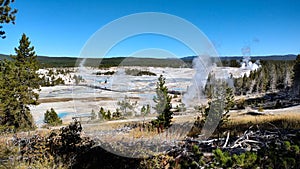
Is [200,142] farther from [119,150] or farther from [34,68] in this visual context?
[34,68]

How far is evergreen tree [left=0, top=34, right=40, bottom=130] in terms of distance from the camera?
27125mm

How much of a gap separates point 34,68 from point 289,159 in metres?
31.6

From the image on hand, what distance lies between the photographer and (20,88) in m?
28.4

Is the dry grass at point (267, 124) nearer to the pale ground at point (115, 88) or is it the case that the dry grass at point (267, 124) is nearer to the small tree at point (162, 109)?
the small tree at point (162, 109)

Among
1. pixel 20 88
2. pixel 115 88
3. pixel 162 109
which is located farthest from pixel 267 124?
pixel 20 88

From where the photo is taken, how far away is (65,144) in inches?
312

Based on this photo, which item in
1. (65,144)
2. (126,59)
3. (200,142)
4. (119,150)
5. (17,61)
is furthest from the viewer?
(17,61)

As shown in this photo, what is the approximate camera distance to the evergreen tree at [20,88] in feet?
89.0

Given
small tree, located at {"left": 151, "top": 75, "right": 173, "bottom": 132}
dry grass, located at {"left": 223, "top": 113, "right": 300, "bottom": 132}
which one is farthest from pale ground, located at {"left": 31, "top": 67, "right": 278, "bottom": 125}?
dry grass, located at {"left": 223, "top": 113, "right": 300, "bottom": 132}

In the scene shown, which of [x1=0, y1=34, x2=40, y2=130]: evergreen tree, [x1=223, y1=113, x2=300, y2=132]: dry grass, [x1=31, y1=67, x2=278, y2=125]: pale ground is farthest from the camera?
[x1=0, y1=34, x2=40, y2=130]: evergreen tree

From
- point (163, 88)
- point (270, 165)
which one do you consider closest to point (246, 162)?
point (270, 165)

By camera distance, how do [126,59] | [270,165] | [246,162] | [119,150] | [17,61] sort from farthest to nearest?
1. [17,61]
2. [126,59]
3. [119,150]
4. [270,165]
5. [246,162]

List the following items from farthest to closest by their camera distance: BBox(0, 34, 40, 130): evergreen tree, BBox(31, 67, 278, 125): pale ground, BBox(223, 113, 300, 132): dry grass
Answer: BBox(0, 34, 40, 130): evergreen tree
BBox(31, 67, 278, 125): pale ground
BBox(223, 113, 300, 132): dry grass

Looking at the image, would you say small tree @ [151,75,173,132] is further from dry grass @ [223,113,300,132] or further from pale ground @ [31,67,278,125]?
dry grass @ [223,113,300,132]
